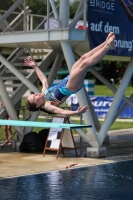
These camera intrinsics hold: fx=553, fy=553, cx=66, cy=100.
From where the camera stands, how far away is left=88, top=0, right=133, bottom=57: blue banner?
15.0 meters

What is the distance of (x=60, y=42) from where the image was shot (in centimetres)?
1511

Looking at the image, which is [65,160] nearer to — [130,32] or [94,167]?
[94,167]

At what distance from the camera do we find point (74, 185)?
1139cm

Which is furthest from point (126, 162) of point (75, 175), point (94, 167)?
point (75, 175)

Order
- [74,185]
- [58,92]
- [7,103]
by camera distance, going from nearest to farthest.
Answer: [58,92]
[74,185]
[7,103]

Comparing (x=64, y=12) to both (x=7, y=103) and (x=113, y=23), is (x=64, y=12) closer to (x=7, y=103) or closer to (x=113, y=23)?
(x=113, y=23)

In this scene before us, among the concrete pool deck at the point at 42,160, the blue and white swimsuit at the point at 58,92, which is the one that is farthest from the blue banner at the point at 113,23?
the blue and white swimsuit at the point at 58,92

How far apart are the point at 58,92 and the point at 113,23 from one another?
20.7ft

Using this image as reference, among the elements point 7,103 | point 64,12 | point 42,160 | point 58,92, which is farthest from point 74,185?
point 7,103

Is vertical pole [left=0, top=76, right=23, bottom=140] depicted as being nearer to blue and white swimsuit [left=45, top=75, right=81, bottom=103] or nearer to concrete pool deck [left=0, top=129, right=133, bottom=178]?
concrete pool deck [left=0, top=129, right=133, bottom=178]

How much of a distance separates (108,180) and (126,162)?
310 centimetres

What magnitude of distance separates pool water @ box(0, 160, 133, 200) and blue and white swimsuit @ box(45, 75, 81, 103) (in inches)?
71.2

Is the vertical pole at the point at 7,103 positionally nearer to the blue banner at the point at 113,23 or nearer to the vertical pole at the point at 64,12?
the vertical pole at the point at 64,12

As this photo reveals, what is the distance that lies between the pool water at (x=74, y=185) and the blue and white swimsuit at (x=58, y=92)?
5.93 ft
